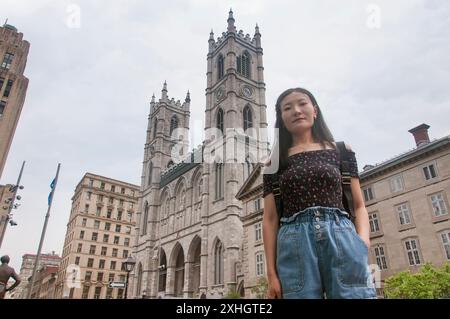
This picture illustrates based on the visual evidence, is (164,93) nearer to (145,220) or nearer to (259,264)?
(145,220)

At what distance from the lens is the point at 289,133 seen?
2.70 m

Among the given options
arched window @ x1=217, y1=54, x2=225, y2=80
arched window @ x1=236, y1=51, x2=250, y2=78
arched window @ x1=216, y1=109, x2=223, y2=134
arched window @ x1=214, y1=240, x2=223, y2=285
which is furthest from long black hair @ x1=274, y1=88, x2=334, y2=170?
arched window @ x1=217, y1=54, x2=225, y2=80

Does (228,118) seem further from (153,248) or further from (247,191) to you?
(153,248)

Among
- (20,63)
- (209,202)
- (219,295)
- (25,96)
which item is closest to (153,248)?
A: (209,202)

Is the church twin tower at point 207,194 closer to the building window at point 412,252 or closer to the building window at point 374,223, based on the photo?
the building window at point 374,223

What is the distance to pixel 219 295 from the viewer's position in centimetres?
3466

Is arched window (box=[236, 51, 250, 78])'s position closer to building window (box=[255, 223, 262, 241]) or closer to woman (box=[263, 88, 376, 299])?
building window (box=[255, 223, 262, 241])

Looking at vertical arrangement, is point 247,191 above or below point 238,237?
above

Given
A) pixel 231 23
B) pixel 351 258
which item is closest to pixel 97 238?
pixel 231 23

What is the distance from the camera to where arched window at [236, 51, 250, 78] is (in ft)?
166

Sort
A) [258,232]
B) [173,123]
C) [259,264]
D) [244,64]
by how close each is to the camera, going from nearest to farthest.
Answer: [259,264], [258,232], [244,64], [173,123]

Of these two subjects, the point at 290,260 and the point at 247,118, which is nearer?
the point at 290,260

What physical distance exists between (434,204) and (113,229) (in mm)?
64620

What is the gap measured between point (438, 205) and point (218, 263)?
79.4 feet
